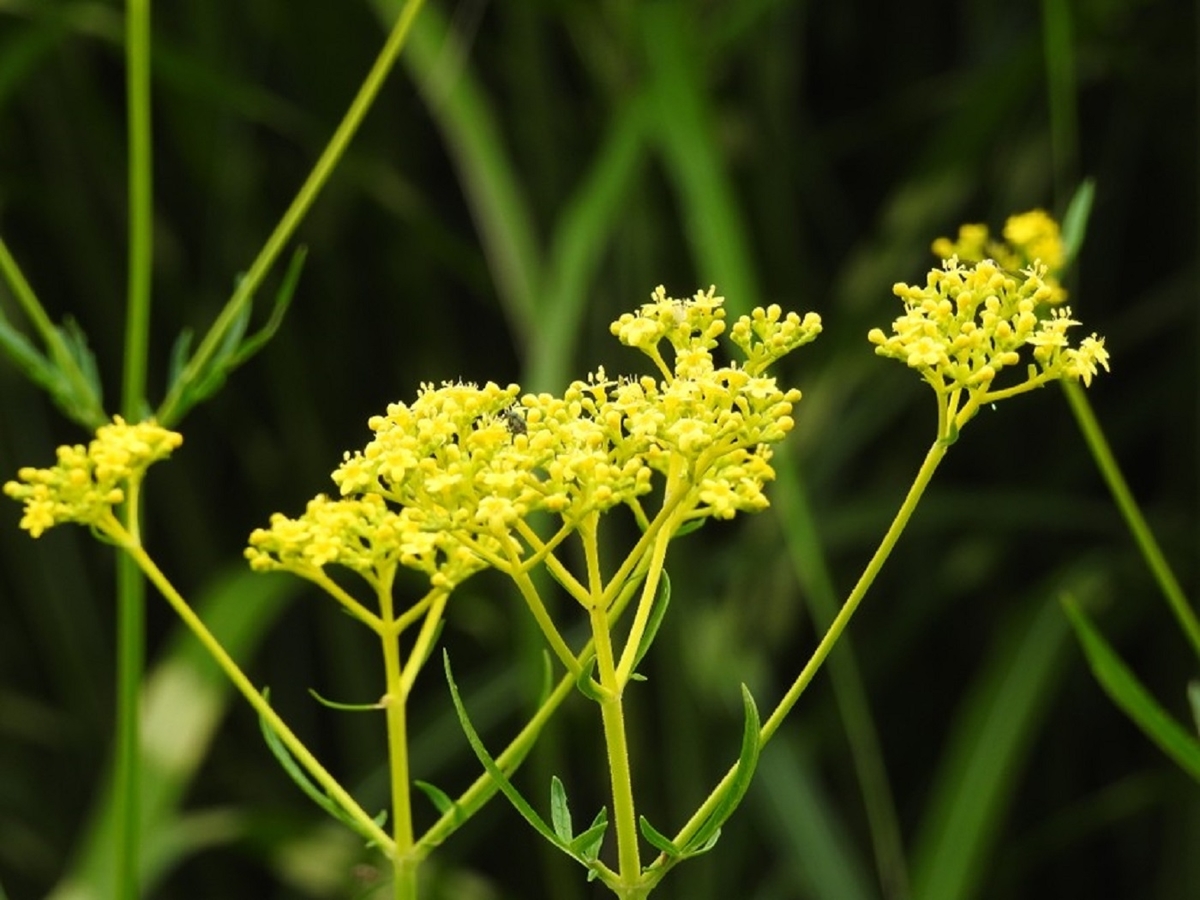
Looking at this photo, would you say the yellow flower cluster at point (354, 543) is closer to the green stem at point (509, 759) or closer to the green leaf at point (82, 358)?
the green stem at point (509, 759)

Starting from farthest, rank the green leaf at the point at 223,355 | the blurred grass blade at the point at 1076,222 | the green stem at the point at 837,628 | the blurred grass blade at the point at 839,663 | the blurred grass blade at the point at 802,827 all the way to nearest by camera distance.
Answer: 1. the blurred grass blade at the point at 802,827
2. the blurred grass blade at the point at 839,663
3. the blurred grass blade at the point at 1076,222
4. the green leaf at the point at 223,355
5. the green stem at the point at 837,628

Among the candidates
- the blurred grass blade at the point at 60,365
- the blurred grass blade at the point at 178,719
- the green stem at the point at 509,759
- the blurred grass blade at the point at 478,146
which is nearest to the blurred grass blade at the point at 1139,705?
the green stem at the point at 509,759

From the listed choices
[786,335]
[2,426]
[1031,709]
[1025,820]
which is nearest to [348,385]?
[2,426]

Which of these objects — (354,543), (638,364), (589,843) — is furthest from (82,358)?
(638,364)

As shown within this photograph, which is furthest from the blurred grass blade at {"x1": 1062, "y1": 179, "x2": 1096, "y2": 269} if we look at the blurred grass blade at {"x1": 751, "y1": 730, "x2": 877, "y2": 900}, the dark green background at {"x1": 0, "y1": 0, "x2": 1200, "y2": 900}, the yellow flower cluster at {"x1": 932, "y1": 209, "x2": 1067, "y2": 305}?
the blurred grass blade at {"x1": 751, "y1": 730, "x2": 877, "y2": 900}

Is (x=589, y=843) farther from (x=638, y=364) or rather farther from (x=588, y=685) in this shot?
(x=638, y=364)

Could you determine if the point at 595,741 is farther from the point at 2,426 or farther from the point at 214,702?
the point at 2,426
